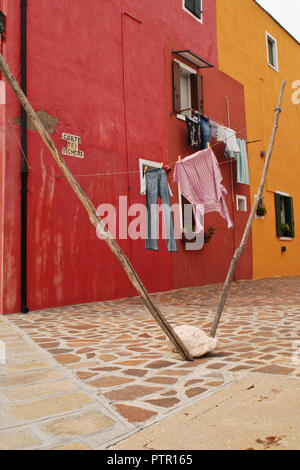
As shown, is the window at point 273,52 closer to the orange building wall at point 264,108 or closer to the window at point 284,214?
the orange building wall at point 264,108

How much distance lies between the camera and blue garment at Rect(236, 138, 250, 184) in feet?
37.1

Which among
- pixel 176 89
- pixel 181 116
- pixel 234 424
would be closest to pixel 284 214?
pixel 181 116

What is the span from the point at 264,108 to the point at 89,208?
471 inches

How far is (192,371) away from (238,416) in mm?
1011

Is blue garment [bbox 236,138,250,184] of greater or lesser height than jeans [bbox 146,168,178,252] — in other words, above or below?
above

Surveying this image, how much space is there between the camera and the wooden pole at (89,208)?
Result: 324cm

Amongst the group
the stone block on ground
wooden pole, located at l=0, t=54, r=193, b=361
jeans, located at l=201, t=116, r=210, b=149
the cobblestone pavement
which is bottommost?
the cobblestone pavement

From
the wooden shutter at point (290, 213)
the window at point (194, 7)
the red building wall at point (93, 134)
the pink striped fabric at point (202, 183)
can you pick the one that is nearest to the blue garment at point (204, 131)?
the red building wall at point (93, 134)

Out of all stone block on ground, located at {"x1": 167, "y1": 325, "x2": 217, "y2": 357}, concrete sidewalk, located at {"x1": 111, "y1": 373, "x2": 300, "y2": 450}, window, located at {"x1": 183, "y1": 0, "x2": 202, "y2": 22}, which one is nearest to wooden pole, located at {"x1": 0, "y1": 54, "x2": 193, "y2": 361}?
stone block on ground, located at {"x1": 167, "y1": 325, "x2": 217, "y2": 357}

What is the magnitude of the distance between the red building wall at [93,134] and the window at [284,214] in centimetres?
375

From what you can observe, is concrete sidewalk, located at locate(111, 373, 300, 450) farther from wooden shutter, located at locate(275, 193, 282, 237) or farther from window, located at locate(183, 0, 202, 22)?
wooden shutter, located at locate(275, 193, 282, 237)

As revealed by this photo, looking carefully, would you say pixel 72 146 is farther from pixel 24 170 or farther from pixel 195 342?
pixel 195 342

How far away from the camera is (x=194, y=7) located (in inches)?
432

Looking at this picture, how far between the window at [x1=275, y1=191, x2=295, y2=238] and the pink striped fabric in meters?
6.47
